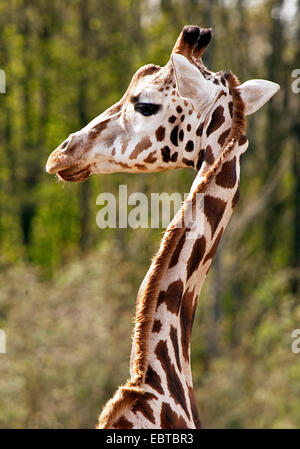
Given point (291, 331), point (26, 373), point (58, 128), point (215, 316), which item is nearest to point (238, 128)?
point (26, 373)

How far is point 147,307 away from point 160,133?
98 cm

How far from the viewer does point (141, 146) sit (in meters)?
4.52

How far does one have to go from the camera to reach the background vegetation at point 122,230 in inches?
552

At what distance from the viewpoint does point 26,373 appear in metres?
12.0

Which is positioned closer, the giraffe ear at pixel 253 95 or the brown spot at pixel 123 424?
the brown spot at pixel 123 424

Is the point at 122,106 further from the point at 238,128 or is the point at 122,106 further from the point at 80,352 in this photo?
the point at 80,352

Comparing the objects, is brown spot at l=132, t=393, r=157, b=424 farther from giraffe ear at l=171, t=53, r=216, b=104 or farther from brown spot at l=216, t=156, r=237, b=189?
giraffe ear at l=171, t=53, r=216, b=104

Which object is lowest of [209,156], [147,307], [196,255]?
[147,307]

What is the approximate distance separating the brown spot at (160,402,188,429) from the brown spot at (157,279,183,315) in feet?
1.42

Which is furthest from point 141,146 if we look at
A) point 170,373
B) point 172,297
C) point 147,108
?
point 170,373

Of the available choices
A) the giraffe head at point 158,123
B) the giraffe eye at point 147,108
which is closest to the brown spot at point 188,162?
the giraffe head at point 158,123

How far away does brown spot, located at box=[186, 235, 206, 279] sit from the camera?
4.13 m

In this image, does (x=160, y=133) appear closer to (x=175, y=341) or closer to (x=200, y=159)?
(x=200, y=159)

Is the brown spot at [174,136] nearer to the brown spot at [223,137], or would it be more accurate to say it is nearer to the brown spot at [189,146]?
the brown spot at [189,146]
